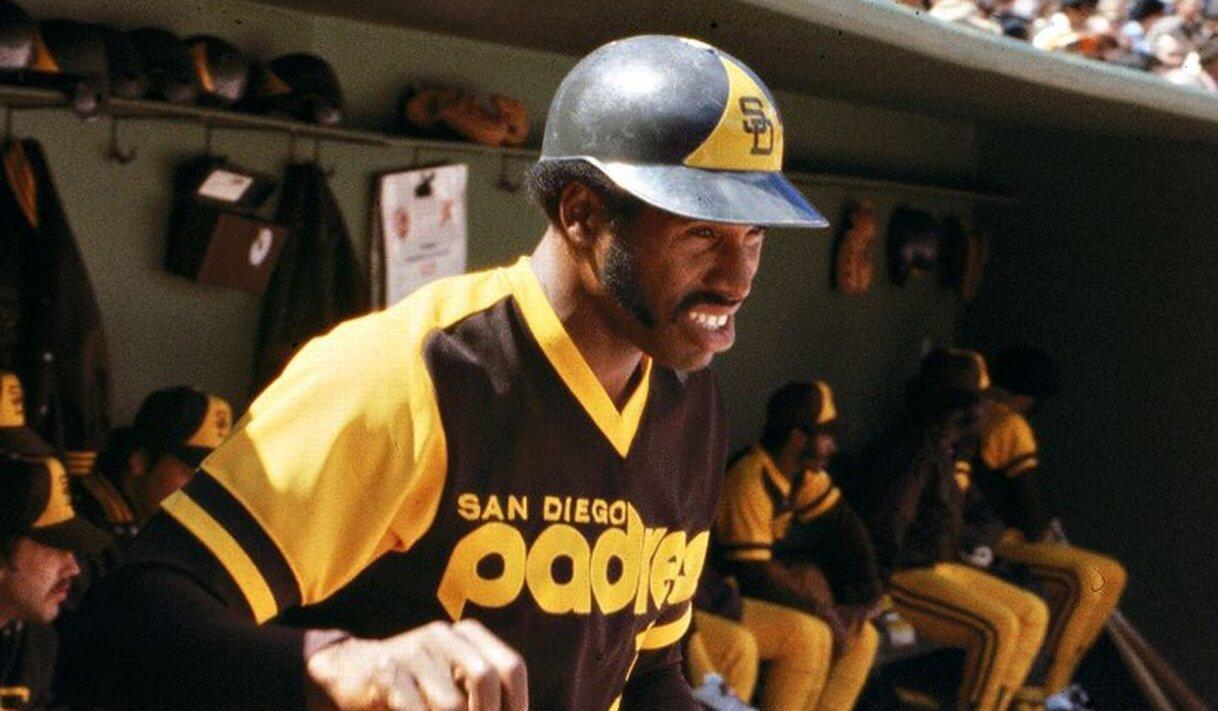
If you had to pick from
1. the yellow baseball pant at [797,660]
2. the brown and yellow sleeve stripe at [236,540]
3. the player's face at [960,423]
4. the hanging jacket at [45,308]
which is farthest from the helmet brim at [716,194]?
the player's face at [960,423]

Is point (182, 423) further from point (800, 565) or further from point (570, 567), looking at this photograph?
point (800, 565)

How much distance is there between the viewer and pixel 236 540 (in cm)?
162

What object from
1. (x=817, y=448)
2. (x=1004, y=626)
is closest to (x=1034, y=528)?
(x=1004, y=626)

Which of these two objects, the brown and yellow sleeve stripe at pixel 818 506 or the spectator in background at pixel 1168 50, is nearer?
the brown and yellow sleeve stripe at pixel 818 506

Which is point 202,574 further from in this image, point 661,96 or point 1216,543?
point 1216,543

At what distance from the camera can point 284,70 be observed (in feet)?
15.2

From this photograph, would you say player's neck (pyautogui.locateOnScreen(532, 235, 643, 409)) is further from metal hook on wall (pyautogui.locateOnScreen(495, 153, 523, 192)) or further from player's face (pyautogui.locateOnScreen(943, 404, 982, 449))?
player's face (pyautogui.locateOnScreen(943, 404, 982, 449))

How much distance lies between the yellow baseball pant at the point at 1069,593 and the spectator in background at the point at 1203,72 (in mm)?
1839

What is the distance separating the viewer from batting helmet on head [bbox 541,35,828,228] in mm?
1826

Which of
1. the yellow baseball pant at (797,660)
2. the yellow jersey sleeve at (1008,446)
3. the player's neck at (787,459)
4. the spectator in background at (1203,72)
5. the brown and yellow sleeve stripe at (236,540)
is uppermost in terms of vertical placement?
the brown and yellow sleeve stripe at (236,540)

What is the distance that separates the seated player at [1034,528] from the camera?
24.6 feet

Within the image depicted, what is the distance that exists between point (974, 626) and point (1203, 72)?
2054 mm

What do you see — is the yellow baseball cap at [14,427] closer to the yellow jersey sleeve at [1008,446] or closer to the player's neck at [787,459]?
the player's neck at [787,459]

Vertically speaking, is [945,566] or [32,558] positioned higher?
[32,558]
